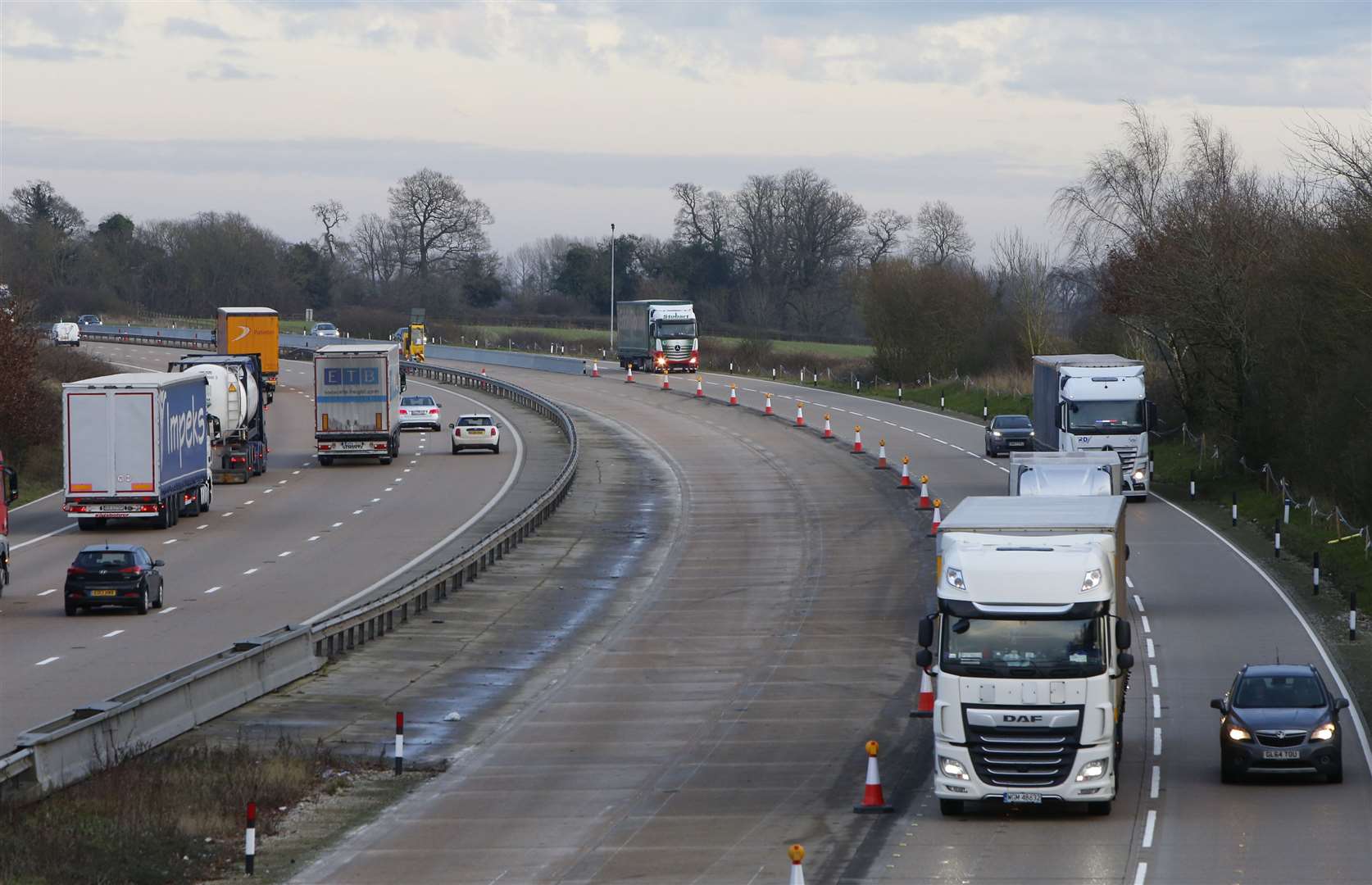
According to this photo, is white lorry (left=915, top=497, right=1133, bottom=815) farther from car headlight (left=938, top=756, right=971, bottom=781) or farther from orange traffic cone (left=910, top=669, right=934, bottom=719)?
orange traffic cone (left=910, top=669, right=934, bottom=719)

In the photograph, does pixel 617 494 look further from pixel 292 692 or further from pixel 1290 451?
pixel 292 692

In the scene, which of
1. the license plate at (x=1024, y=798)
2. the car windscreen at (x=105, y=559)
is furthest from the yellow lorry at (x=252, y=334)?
the license plate at (x=1024, y=798)

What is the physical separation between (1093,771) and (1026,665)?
4.17 ft

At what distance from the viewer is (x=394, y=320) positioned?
15462cm

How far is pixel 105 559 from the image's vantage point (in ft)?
106

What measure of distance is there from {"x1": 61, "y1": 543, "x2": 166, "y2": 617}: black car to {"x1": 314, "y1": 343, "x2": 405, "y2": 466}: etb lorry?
85.9 feet

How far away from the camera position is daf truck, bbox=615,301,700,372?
94188 mm

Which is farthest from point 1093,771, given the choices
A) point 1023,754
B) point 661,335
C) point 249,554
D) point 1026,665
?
point 661,335

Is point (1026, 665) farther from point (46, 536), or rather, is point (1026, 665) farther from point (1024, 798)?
point (46, 536)

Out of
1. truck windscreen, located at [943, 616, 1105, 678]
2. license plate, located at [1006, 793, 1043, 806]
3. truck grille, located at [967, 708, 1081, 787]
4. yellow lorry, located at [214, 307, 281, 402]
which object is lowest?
license plate, located at [1006, 793, 1043, 806]

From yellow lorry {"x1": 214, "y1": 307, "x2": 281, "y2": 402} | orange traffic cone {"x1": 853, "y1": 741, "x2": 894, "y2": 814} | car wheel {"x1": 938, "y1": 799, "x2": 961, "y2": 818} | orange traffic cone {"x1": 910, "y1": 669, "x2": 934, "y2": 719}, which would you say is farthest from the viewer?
yellow lorry {"x1": 214, "y1": 307, "x2": 281, "y2": 402}

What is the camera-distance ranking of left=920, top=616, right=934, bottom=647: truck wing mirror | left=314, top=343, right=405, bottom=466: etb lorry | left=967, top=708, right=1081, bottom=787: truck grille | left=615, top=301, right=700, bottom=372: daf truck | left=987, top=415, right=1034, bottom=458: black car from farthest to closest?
left=615, top=301, right=700, bottom=372: daf truck
left=987, top=415, right=1034, bottom=458: black car
left=314, top=343, right=405, bottom=466: etb lorry
left=920, top=616, right=934, bottom=647: truck wing mirror
left=967, top=708, right=1081, bottom=787: truck grille

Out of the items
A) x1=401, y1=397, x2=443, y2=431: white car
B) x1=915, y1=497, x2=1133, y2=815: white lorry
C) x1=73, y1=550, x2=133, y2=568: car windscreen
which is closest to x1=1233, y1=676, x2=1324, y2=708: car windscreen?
x1=915, y1=497, x2=1133, y2=815: white lorry

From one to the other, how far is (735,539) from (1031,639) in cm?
2588
